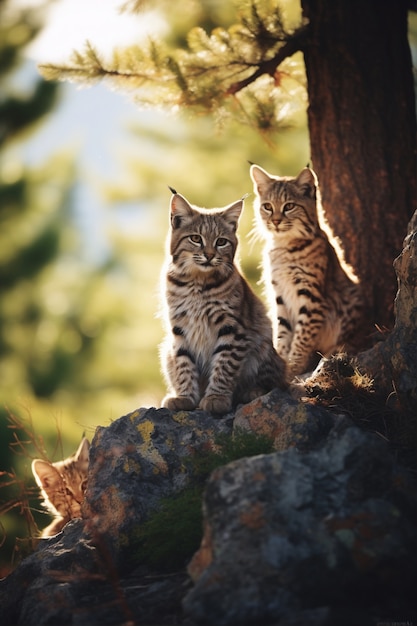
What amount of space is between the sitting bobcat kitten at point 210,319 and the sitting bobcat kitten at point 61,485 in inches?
46.6

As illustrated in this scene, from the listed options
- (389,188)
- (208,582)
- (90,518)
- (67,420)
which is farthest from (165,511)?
(67,420)

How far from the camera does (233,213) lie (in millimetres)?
5535

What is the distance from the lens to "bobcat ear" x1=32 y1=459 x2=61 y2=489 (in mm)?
6004

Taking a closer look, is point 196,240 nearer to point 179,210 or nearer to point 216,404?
point 179,210

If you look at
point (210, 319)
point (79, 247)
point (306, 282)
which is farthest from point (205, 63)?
point (79, 247)

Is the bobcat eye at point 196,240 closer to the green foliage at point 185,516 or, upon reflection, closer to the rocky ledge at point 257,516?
the rocky ledge at point 257,516

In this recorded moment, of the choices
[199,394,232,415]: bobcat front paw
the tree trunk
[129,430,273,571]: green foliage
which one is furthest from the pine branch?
[129,430,273,571]: green foliage

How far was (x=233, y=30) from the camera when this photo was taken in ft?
21.9

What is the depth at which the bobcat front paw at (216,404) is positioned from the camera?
4941mm

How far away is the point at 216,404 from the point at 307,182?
9.11 feet

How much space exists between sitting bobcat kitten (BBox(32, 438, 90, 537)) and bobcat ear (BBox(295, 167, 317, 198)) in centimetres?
295

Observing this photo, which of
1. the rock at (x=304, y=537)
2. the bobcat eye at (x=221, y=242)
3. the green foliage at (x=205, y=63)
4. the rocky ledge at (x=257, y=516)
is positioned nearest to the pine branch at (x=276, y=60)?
the green foliage at (x=205, y=63)

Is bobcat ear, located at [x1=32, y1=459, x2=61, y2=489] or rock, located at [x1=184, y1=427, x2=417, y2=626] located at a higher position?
bobcat ear, located at [x1=32, y1=459, x2=61, y2=489]

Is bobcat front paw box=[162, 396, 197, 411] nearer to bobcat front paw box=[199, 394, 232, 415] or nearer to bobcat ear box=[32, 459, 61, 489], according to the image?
bobcat front paw box=[199, 394, 232, 415]
